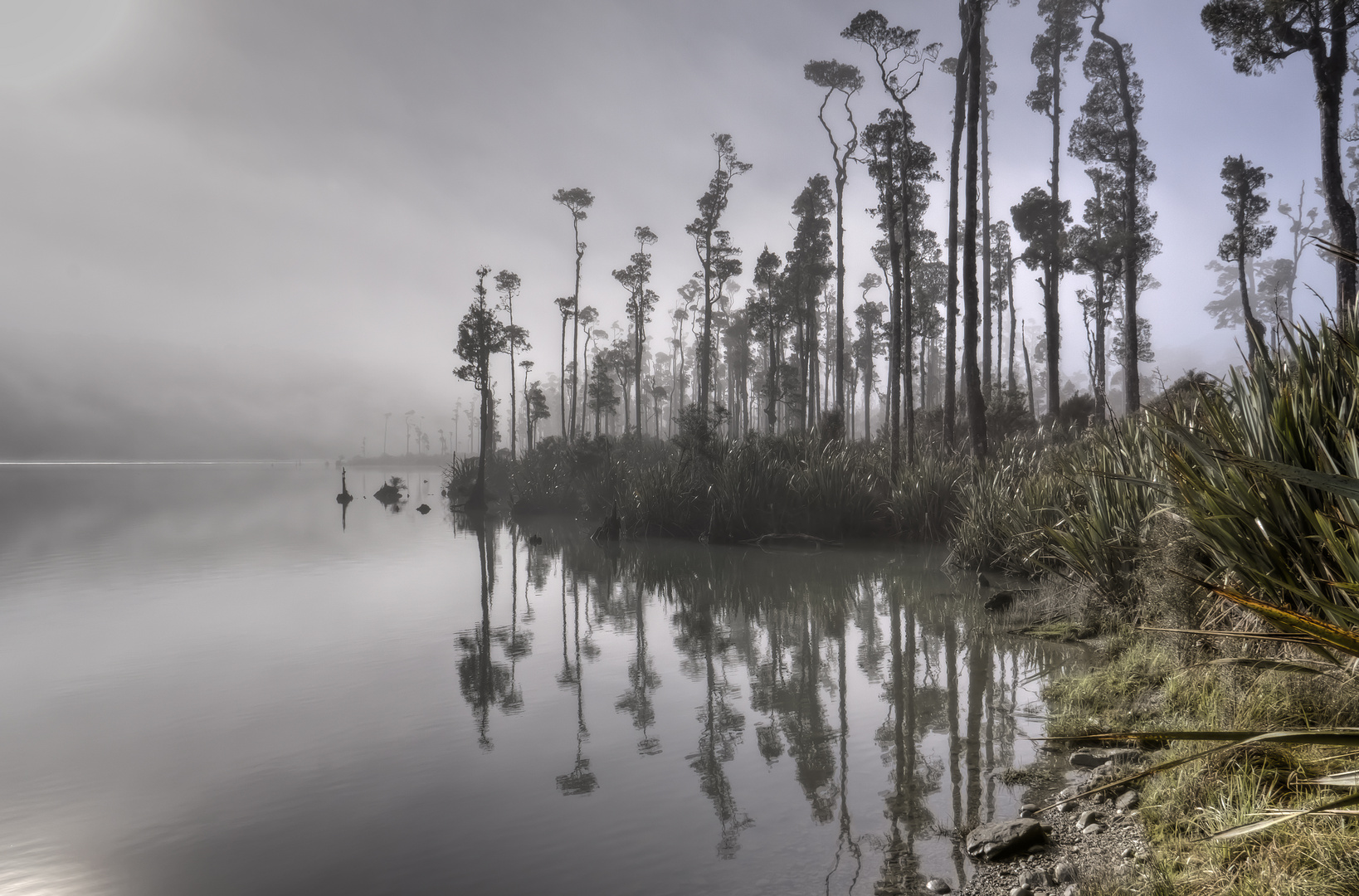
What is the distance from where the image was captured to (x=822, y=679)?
7.20 m

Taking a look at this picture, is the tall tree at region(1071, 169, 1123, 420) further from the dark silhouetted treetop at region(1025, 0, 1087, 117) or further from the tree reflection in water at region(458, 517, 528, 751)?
the tree reflection in water at region(458, 517, 528, 751)

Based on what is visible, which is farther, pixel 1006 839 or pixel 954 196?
pixel 954 196

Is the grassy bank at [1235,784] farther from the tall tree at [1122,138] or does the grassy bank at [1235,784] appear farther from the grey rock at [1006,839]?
the tall tree at [1122,138]

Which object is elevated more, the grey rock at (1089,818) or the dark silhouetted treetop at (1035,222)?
the dark silhouetted treetop at (1035,222)

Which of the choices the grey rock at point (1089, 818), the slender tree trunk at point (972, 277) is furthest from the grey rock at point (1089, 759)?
the slender tree trunk at point (972, 277)

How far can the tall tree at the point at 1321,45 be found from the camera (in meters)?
14.2

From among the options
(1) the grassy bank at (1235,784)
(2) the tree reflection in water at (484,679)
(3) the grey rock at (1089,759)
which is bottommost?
(2) the tree reflection in water at (484,679)

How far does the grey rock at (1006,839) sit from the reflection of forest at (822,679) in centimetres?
11

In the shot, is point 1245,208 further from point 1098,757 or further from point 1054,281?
point 1098,757

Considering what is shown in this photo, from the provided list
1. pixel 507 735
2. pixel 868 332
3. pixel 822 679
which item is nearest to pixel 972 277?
pixel 822 679

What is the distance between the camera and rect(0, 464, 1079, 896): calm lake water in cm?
396

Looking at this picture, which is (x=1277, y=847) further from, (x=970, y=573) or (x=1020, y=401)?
(x=1020, y=401)

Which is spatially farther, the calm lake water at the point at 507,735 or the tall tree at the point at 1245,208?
the tall tree at the point at 1245,208

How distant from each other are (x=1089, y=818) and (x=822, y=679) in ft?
11.8
